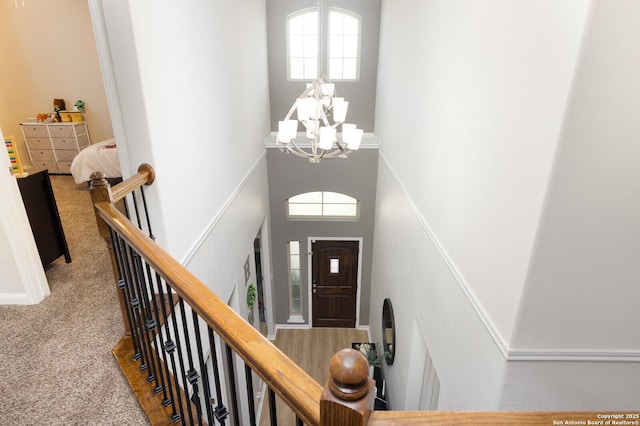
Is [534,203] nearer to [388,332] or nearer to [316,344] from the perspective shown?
[388,332]

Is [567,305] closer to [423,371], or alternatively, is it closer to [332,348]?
[423,371]

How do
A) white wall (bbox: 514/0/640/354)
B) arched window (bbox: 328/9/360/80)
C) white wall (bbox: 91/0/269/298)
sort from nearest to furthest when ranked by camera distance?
white wall (bbox: 514/0/640/354)
white wall (bbox: 91/0/269/298)
arched window (bbox: 328/9/360/80)

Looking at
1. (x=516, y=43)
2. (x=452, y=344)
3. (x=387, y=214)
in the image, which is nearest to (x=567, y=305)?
(x=452, y=344)

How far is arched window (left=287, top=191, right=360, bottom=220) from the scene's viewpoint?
7.29 metres

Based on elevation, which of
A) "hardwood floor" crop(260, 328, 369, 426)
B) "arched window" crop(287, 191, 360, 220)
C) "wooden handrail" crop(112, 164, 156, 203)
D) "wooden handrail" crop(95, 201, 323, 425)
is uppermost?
"wooden handrail" crop(112, 164, 156, 203)

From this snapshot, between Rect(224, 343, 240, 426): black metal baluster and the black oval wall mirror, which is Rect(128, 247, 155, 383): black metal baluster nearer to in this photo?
Rect(224, 343, 240, 426): black metal baluster

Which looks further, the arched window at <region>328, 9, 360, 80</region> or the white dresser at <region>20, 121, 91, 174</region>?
the white dresser at <region>20, 121, 91, 174</region>

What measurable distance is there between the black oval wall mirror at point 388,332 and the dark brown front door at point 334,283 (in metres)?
2.01

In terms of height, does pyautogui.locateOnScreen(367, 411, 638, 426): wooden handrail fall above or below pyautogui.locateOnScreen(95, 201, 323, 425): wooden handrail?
below

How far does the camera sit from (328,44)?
21.2ft

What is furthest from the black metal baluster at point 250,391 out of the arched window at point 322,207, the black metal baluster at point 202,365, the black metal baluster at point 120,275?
the arched window at point 322,207

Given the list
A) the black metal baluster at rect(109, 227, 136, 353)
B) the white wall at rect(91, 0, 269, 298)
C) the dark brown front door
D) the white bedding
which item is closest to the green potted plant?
the white wall at rect(91, 0, 269, 298)

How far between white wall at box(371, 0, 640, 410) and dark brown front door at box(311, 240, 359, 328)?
4.33 m

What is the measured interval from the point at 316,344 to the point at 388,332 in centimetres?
247
